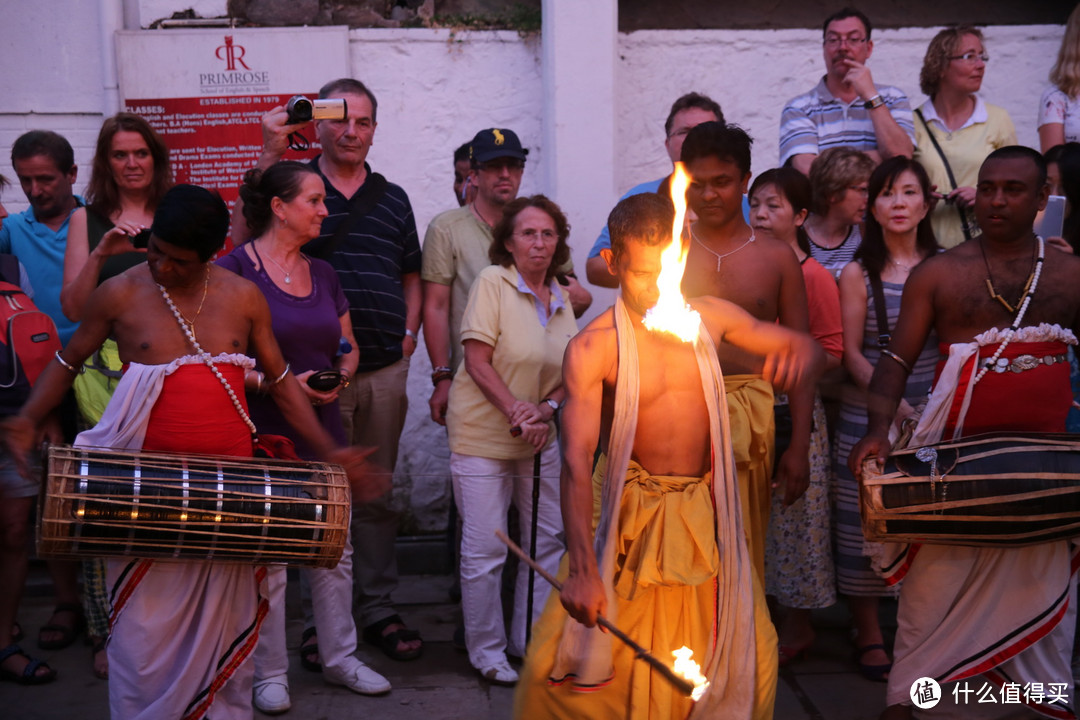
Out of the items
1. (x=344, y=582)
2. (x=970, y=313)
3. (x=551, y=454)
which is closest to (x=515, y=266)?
(x=551, y=454)

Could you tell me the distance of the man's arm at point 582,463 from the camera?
128 inches

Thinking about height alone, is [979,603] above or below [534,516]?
below

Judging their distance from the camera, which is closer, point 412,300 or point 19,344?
point 19,344

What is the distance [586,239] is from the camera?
20.1 feet

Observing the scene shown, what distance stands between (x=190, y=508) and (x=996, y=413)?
2825mm

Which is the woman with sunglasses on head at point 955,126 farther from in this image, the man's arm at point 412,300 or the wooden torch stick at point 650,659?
the wooden torch stick at point 650,659

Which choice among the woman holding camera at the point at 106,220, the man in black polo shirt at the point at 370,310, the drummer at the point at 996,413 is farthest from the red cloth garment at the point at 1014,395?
the woman holding camera at the point at 106,220

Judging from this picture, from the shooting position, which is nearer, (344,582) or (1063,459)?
(1063,459)

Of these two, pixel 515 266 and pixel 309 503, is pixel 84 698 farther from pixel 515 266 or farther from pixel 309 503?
pixel 515 266

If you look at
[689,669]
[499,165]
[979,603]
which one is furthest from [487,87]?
[689,669]

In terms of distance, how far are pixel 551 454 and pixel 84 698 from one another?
7.19 ft

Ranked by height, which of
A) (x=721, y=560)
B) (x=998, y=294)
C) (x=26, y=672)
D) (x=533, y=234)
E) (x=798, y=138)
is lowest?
(x=26, y=672)

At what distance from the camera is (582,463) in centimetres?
332

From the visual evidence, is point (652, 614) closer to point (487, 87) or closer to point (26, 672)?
point (26, 672)
